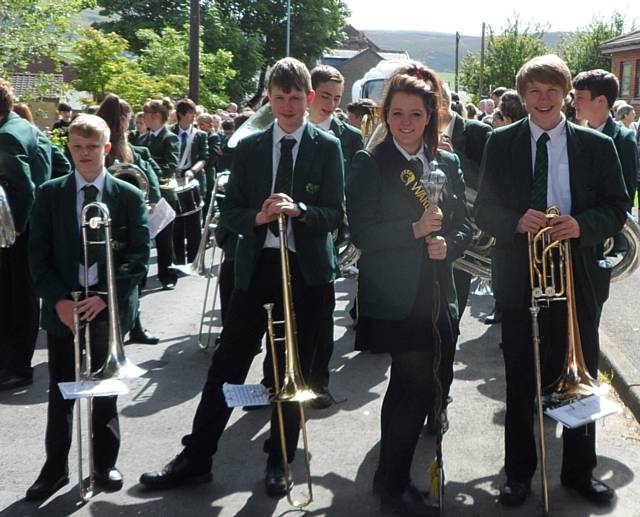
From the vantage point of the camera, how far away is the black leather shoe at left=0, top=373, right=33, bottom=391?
239 inches

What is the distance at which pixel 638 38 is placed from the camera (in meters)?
40.0

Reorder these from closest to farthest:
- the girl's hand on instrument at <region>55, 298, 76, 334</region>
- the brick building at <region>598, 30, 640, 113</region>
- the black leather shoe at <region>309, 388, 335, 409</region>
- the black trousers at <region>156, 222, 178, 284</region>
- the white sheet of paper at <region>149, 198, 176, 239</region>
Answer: the girl's hand on instrument at <region>55, 298, 76, 334</region>
the black leather shoe at <region>309, 388, 335, 409</region>
the white sheet of paper at <region>149, 198, 176, 239</region>
the black trousers at <region>156, 222, 178, 284</region>
the brick building at <region>598, 30, 640, 113</region>

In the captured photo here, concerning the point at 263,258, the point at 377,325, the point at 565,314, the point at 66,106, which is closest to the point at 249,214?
the point at 263,258

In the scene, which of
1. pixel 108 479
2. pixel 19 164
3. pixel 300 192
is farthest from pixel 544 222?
pixel 19 164

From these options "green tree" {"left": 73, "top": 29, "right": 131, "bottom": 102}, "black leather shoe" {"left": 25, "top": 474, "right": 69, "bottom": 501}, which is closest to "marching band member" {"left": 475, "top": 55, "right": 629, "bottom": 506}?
"black leather shoe" {"left": 25, "top": 474, "right": 69, "bottom": 501}

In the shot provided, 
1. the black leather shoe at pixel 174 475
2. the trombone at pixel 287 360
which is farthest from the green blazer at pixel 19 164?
the trombone at pixel 287 360

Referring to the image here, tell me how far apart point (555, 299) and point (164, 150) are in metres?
6.71

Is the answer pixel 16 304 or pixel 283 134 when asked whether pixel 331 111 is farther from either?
pixel 16 304

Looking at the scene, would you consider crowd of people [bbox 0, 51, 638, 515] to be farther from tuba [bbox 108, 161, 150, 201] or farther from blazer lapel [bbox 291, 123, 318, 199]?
tuba [bbox 108, 161, 150, 201]

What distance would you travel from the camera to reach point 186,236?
10898 mm

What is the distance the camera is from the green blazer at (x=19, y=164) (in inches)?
231

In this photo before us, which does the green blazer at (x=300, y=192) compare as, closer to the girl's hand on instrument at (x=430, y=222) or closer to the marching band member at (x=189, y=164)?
the girl's hand on instrument at (x=430, y=222)

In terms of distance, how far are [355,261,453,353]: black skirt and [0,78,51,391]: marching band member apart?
2964mm

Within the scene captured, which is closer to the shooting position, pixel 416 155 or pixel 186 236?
pixel 416 155
